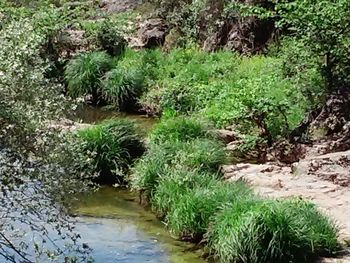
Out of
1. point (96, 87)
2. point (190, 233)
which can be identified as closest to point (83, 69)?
point (96, 87)

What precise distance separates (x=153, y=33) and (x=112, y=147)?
951cm

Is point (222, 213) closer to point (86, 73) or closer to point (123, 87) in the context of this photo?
point (123, 87)

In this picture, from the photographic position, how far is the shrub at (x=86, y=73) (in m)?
18.3

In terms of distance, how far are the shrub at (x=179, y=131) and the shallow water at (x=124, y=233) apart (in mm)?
1152

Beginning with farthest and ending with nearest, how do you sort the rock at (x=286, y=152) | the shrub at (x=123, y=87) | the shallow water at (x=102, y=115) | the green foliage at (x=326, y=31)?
the shrub at (x=123, y=87)
the shallow water at (x=102, y=115)
the green foliage at (x=326, y=31)
the rock at (x=286, y=152)

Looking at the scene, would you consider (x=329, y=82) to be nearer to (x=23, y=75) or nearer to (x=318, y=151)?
(x=318, y=151)

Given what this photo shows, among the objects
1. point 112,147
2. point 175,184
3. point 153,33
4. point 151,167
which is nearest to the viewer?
point 175,184

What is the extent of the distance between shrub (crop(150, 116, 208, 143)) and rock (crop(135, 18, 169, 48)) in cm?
842

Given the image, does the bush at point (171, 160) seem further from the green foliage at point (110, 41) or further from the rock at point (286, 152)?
the green foliage at point (110, 41)

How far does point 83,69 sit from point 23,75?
11.9 meters

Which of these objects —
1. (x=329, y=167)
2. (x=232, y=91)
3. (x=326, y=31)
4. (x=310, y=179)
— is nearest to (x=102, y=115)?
(x=232, y=91)

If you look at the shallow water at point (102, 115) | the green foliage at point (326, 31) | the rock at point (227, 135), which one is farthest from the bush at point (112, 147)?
the shallow water at point (102, 115)

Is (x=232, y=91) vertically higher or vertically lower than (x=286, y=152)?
higher

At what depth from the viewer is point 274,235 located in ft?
27.5
